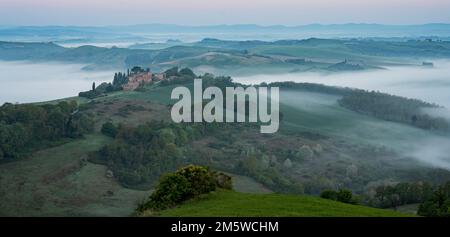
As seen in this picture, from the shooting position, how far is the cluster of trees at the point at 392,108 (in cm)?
16612

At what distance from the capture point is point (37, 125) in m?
102

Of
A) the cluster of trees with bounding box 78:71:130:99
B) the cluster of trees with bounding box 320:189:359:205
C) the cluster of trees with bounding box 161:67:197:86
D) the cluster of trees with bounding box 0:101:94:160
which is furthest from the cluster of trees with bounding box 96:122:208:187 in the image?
the cluster of trees with bounding box 320:189:359:205

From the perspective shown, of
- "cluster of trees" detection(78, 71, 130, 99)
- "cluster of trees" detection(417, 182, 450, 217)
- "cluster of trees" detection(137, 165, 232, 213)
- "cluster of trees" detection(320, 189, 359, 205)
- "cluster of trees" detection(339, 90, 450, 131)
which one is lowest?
"cluster of trees" detection(339, 90, 450, 131)

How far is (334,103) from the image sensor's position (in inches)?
7495

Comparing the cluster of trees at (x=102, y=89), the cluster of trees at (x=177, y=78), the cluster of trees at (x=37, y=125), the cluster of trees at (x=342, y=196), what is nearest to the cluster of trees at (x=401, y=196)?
the cluster of trees at (x=342, y=196)

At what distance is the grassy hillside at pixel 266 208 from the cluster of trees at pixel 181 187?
0.44 metres

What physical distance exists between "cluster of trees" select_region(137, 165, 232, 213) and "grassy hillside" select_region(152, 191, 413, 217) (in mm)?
442

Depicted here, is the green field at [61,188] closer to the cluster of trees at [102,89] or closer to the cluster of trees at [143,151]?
the cluster of trees at [143,151]

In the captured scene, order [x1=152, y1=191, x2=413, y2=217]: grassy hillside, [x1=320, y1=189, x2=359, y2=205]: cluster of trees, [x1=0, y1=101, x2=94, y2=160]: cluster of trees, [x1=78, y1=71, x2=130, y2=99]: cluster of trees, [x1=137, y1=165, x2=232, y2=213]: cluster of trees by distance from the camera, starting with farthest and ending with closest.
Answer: [x1=78, y1=71, x2=130, y2=99]: cluster of trees → [x1=0, y1=101, x2=94, y2=160]: cluster of trees → [x1=320, y1=189, x2=359, y2=205]: cluster of trees → [x1=137, y1=165, x2=232, y2=213]: cluster of trees → [x1=152, y1=191, x2=413, y2=217]: grassy hillside

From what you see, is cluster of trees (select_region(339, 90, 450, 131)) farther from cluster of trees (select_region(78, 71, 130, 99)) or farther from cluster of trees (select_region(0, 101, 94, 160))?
cluster of trees (select_region(0, 101, 94, 160))

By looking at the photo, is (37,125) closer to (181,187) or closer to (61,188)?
(61,188)

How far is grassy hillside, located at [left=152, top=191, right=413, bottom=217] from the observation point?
2105 cm
